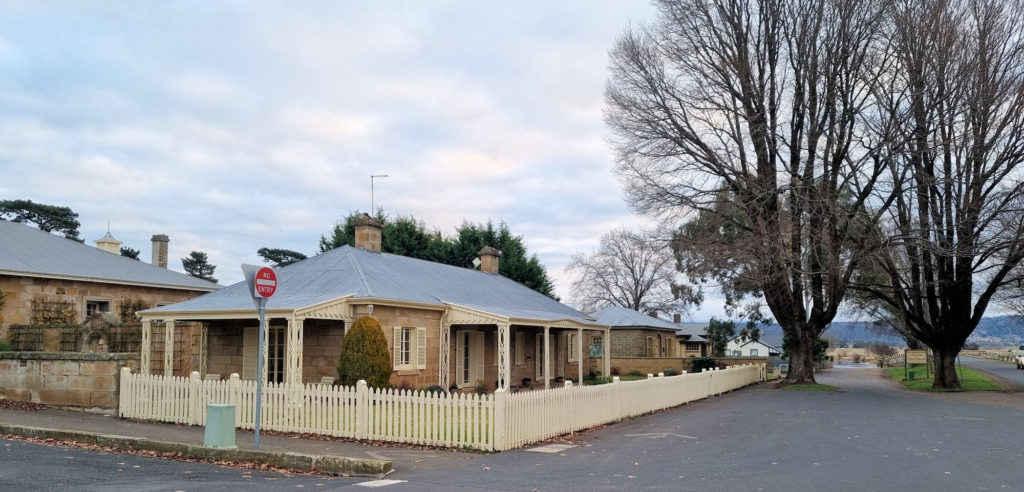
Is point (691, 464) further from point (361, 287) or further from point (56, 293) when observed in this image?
point (56, 293)

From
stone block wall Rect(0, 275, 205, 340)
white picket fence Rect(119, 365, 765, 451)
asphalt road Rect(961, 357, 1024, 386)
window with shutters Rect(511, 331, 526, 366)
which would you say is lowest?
asphalt road Rect(961, 357, 1024, 386)

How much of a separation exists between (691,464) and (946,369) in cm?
2492

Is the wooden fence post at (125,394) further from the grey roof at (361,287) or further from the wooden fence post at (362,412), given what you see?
the wooden fence post at (362,412)

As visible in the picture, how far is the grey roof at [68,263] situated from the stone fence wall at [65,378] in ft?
22.8

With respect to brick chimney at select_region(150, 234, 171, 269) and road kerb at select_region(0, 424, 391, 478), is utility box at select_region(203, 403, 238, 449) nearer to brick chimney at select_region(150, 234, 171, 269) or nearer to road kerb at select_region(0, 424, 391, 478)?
road kerb at select_region(0, 424, 391, 478)

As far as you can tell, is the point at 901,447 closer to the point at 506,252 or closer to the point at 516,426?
the point at 516,426

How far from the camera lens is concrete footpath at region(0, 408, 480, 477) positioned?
414 inches

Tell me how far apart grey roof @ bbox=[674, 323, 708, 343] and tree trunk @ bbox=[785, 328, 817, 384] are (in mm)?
21787

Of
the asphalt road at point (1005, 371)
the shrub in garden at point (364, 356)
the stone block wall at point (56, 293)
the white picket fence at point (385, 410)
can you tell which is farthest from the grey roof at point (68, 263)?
the asphalt road at point (1005, 371)

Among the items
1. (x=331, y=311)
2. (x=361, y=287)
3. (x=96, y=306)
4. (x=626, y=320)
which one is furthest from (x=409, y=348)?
(x=626, y=320)

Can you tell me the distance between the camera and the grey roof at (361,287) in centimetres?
1962

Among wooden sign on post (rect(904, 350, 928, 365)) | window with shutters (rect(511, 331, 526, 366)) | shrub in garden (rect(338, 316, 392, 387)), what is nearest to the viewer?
shrub in garden (rect(338, 316, 392, 387))

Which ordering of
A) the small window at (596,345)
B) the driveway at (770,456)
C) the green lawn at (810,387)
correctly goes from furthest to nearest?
1. the small window at (596,345)
2. the green lawn at (810,387)
3. the driveway at (770,456)

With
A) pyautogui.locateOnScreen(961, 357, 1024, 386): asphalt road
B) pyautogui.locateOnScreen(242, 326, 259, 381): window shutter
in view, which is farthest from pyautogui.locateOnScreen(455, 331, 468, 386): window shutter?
pyautogui.locateOnScreen(961, 357, 1024, 386): asphalt road
